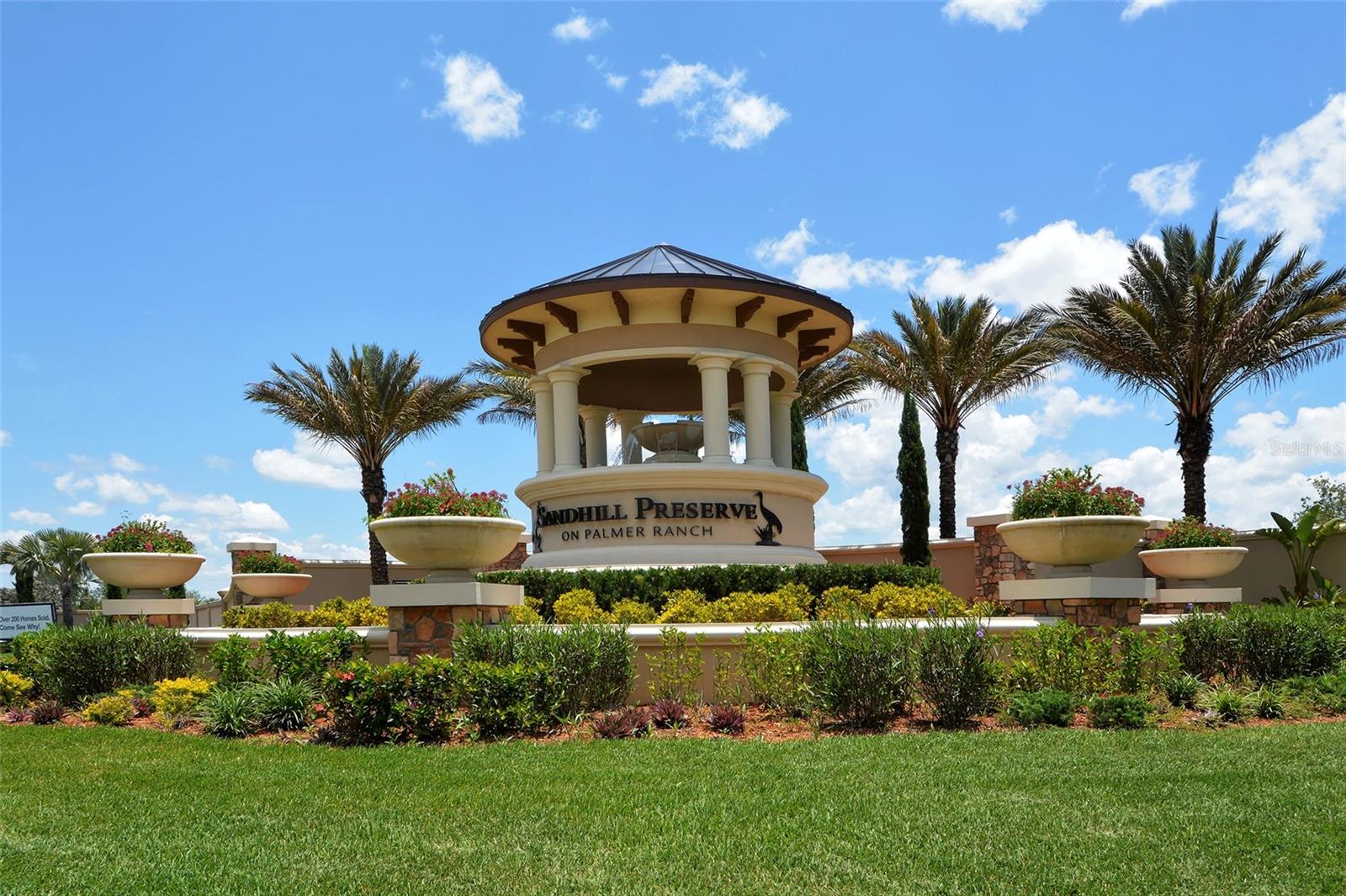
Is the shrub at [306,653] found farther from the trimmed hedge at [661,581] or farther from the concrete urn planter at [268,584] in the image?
the concrete urn planter at [268,584]

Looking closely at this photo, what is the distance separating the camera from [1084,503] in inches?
506

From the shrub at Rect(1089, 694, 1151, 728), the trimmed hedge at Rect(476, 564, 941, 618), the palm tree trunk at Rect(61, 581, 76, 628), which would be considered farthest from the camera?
the palm tree trunk at Rect(61, 581, 76, 628)

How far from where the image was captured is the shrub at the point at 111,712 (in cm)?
1107

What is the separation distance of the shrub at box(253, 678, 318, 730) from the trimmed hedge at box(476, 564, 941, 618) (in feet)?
15.5

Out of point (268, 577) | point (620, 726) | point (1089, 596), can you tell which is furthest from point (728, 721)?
point (268, 577)

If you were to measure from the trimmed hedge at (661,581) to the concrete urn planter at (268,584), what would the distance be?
1064cm

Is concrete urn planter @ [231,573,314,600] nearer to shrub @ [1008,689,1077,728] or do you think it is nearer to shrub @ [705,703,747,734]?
shrub @ [705,703,747,734]

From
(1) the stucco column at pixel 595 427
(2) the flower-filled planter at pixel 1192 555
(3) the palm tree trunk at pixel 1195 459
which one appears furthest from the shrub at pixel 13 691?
(3) the palm tree trunk at pixel 1195 459

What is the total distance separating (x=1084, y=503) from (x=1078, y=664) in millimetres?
3051

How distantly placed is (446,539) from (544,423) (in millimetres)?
9185

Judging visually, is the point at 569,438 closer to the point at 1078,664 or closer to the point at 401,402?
the point at 1078,664

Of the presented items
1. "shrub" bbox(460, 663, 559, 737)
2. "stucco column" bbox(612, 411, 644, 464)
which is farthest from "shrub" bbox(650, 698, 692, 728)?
"stucco column" bbox(612, 411, 644, 464)

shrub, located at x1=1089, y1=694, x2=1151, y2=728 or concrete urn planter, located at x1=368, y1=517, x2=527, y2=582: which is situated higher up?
concrete urn planter, located at x1=368, y1=517, x2=527, y2=582

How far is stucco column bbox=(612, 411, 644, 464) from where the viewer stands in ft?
71.1
